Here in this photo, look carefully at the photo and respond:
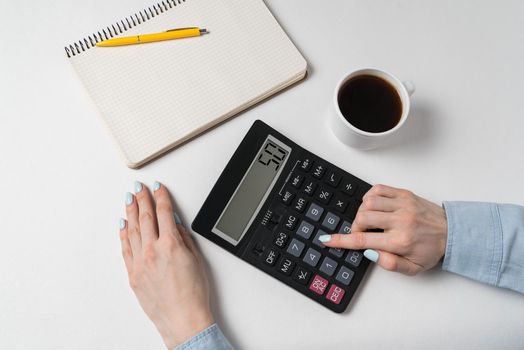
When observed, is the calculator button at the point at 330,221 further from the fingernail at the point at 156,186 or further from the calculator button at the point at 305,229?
the fingernail at the point at 156,186

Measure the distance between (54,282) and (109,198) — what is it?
133mm

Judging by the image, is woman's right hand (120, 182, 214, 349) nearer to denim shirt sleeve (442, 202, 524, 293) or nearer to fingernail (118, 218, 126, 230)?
fingernail (118, 218, 126, 230)

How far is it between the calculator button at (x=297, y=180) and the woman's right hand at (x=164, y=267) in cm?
16

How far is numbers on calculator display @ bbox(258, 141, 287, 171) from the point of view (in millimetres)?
642

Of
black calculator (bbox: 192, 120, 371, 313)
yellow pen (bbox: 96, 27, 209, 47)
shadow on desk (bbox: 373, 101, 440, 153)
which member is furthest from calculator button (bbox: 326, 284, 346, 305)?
yellow pen (bbox: 96, 27, 209, 47)

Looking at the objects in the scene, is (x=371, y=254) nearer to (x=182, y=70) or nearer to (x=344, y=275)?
(x=344, y=275)

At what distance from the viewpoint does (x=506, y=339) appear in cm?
61

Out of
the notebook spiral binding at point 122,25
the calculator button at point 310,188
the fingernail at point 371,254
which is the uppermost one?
the notebook spiral binding at point 122,25

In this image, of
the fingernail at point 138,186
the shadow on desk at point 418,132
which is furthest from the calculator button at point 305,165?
the fingernail at point 138,186

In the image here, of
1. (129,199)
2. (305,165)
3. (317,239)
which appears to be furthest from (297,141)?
(129,199)

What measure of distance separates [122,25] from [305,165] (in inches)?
13.8

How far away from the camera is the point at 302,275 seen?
0.61 m

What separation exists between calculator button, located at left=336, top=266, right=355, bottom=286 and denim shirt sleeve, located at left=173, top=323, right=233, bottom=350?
169 mm

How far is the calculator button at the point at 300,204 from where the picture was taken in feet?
2.06
